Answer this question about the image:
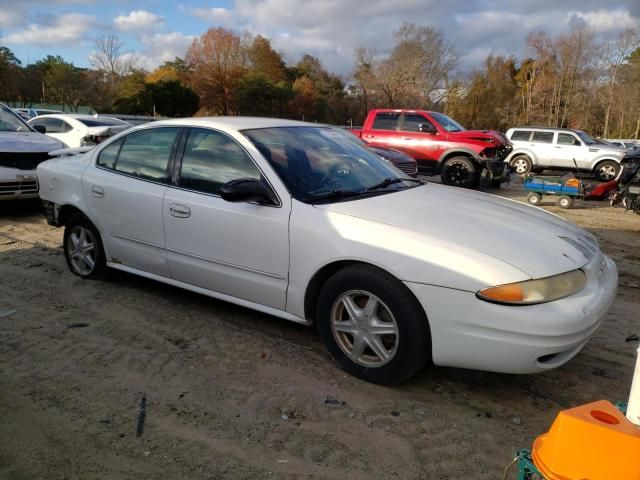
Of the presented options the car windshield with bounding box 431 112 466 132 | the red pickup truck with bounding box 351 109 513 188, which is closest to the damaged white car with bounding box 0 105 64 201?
the red pickup truck with bounding box 351 109 513 188

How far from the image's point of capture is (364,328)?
3.07m

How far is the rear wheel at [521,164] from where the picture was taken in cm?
1809

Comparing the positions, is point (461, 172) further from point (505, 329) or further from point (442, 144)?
point (505, 329)

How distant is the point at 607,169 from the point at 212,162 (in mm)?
16732

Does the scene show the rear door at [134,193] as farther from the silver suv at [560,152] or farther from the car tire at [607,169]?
the car tire at [607,169]

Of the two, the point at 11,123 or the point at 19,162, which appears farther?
the point at 11,123

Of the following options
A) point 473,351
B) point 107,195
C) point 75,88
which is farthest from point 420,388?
point 75,88

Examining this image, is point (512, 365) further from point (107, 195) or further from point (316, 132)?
point (107, 195)

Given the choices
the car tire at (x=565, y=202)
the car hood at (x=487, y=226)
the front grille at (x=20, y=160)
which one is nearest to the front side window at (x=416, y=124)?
the car tire at (x=565, y=202)

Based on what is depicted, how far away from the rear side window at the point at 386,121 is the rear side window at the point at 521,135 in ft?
24.2

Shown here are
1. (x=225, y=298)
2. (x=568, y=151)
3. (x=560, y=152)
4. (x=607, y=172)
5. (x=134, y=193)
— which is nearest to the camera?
(x=225, y=298)

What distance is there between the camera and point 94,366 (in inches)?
131

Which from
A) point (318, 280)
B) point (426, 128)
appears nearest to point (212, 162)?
point (318, 280)

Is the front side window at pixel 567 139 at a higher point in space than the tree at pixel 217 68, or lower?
lower
